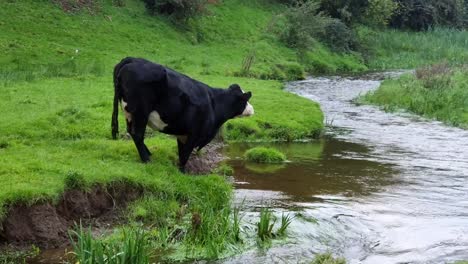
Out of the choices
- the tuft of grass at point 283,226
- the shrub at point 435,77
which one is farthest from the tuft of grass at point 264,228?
the shrub at point 435,77

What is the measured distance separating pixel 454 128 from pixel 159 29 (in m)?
21.0

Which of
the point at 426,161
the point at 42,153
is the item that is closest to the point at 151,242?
the point at 42,153

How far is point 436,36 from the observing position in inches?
2333

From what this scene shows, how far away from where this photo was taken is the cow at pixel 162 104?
429 inches

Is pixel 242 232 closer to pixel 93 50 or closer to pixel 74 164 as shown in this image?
pixel 74 164

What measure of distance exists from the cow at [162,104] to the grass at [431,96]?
12.4 meters

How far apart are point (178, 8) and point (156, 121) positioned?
2889 cm

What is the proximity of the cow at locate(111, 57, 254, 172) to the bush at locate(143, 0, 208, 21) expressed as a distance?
1084 inches

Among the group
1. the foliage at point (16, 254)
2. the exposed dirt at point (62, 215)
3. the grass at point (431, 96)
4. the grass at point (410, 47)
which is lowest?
the grass at point (410, 47)

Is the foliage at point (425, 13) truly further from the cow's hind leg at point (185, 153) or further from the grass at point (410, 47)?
the cow's hind leg at point (185, 153)

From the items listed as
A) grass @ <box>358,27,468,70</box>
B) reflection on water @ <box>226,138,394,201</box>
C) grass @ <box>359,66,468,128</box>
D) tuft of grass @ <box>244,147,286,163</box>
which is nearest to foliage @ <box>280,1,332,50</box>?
grass @ <box>358,27,468,70</box>

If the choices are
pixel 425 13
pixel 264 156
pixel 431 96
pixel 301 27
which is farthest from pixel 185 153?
pixel 425 13

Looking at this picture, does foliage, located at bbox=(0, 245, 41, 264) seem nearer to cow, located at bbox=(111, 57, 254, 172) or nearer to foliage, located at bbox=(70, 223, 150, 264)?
foliage, located at bbox=(70, 223, 150, 264)

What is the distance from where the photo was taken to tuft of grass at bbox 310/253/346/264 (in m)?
8.07
